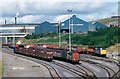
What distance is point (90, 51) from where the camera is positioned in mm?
89000

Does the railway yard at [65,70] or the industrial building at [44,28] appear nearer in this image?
the railway yard at [65,70]

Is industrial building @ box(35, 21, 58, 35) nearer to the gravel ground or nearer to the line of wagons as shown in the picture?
the line of wagons

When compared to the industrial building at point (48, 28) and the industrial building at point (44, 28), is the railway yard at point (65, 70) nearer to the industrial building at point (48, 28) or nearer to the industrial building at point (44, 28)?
the industrial building at point (48, 28)

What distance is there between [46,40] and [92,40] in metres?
41.4

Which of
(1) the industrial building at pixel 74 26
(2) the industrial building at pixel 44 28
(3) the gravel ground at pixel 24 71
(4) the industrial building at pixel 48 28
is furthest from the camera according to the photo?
(2) the industrial building at pixel 44 28

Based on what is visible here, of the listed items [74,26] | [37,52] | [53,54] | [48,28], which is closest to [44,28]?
[48,28]

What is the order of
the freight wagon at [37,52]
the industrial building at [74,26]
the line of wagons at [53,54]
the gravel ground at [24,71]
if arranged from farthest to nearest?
the industrial building at [74,26] → the freight wagon at [37,52] → the line of wagons at [53,54] → the gravel ground at [24,71]

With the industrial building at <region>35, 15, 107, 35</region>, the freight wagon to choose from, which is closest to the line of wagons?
the freight wagon

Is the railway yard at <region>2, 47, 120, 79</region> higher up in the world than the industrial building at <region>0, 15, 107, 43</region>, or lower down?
lower down

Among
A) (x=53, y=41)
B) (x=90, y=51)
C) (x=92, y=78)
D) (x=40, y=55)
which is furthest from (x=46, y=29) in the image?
(x=92, y=78)

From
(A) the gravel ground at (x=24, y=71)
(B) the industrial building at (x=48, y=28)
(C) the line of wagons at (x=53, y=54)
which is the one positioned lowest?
(A) the gravel ground at (x=24, y=71)

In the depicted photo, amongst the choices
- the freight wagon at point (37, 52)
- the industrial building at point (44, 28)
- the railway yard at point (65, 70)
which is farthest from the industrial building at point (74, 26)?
the railway yard at point (65, 70)

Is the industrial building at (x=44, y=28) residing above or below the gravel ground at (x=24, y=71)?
above

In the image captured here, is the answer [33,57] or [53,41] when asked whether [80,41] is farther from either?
[33,57]
